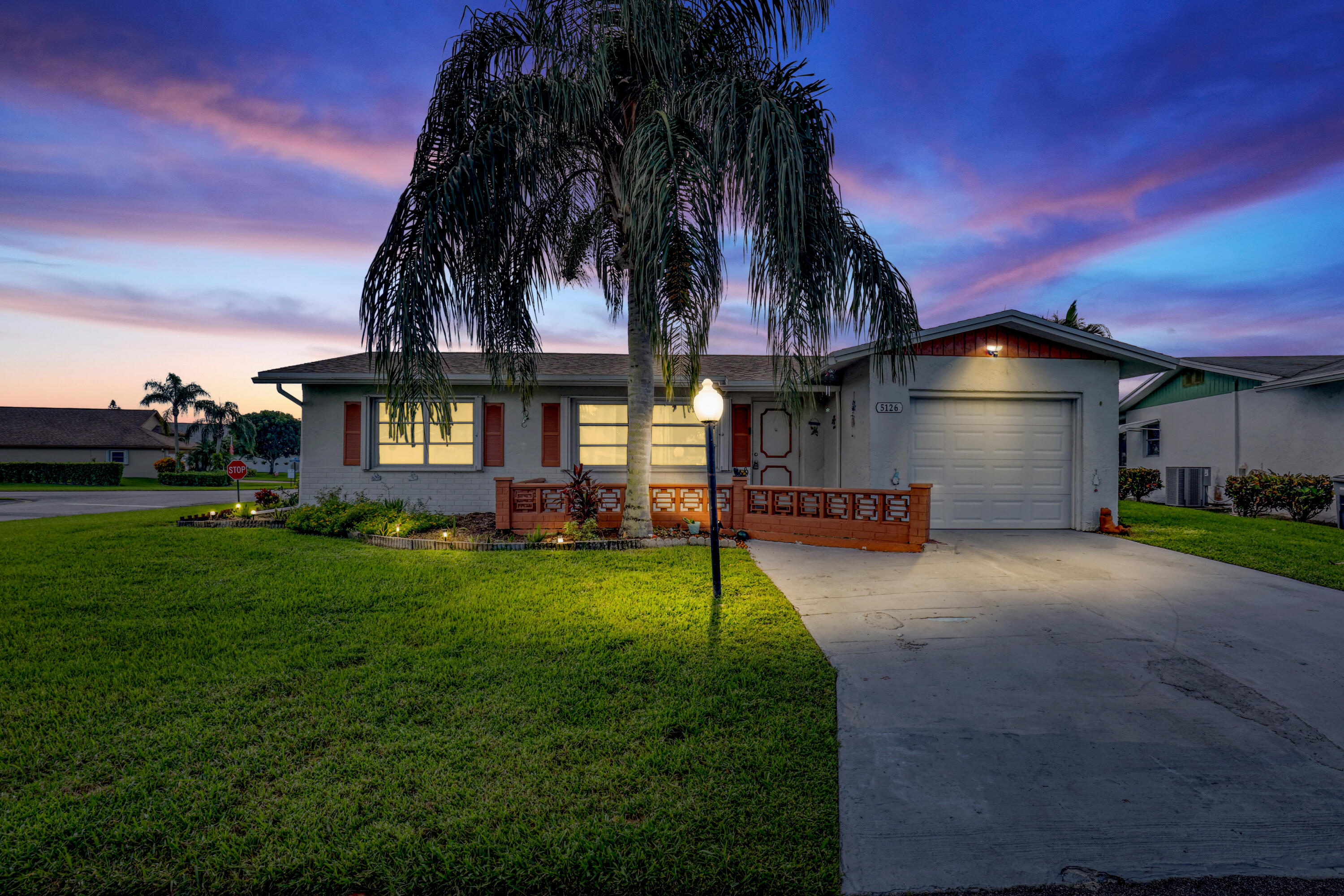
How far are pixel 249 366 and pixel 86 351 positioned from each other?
1220 inches

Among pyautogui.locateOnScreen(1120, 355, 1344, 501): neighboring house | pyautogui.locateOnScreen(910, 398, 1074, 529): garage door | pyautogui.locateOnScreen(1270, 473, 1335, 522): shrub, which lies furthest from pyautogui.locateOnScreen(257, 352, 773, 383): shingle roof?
pyautogui.locateOnScreen(1270, 473, 1335, 522): shrub

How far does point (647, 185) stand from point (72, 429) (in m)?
52.2

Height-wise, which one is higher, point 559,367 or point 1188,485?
point 559,367

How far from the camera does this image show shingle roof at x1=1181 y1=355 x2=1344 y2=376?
12.3 metres

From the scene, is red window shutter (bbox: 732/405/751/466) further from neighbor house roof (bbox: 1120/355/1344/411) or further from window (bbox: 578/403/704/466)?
neighbor house roof (bbox: 1120/355/1344/411)

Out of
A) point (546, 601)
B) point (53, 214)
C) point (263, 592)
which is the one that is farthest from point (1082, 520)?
point (53, 214)

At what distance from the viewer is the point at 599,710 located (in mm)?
2914

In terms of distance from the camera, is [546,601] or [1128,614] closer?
[1128,614]

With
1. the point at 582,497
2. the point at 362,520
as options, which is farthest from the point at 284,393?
the point at 582,497

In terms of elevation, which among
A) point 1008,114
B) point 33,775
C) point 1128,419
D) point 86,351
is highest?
point 1008,114

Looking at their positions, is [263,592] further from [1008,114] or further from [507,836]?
[1008,114]

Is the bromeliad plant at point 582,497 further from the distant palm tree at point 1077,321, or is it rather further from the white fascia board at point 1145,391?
the distant palm tree at point 1077,321

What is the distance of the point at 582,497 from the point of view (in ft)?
27.4

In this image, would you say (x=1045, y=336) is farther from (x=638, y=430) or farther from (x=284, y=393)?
(x=284, y=393)
